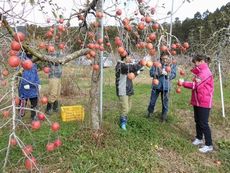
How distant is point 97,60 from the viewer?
4.93 meters

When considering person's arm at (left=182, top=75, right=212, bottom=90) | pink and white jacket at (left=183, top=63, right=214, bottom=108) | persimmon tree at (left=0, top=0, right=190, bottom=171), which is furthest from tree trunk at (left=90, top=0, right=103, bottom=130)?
pink and white jacket at (left=183, top=63, right=214, bottom=108)

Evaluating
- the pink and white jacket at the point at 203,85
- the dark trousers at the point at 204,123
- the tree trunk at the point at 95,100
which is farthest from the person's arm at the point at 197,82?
the tree trunk at the point at 95,100

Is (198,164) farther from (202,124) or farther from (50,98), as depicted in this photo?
(50,98)

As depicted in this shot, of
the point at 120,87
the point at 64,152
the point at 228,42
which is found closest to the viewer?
the point at 64,152

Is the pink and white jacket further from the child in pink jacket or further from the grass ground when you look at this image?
the grass ground

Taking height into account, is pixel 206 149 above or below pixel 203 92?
below

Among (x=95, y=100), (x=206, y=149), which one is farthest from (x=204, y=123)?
(x=95, y=100)

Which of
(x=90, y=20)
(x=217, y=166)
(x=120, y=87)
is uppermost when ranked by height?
(x=90, y=20)

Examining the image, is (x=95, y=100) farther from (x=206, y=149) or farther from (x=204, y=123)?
(x=206, y=149)

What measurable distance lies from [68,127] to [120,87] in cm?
106

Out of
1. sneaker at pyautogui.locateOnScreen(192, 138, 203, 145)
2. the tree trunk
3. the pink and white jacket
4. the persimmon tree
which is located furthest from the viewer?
sneaker at pyautogui.locateOnScreen(192, 138, 203, 145)

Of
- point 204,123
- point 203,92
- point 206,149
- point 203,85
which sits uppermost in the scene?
point 203,85

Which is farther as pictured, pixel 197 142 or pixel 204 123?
pixel 197 142

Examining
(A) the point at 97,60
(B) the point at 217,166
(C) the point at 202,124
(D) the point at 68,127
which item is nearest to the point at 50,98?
(D) the point at 68,127
